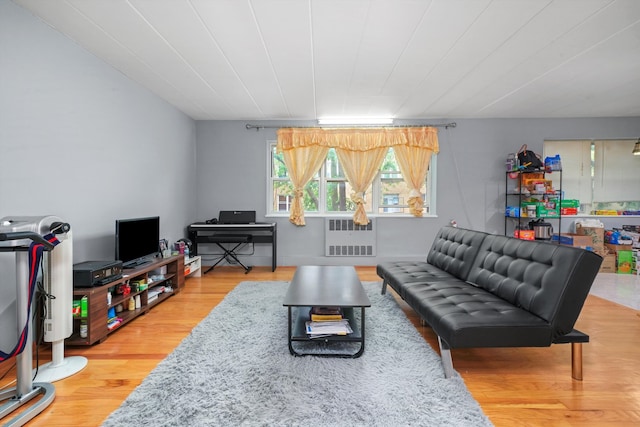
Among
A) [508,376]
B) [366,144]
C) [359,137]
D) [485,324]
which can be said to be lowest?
[508,376]

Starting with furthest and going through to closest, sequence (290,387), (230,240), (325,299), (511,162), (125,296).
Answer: (511,162), (230,240), (125,296), (325,299), (290,387)

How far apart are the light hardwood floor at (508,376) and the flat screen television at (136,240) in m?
0.60

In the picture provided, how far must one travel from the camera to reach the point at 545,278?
183 cm

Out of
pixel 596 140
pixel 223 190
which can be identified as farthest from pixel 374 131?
pixel 596 140

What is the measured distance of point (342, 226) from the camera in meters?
4.82

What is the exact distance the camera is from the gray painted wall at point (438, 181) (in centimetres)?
475

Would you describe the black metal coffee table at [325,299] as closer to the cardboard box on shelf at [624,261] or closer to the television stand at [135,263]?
the television stand at [135,263]

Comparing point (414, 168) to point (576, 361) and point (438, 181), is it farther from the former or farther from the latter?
point (576, 361)

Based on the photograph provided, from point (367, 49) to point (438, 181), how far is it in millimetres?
2879

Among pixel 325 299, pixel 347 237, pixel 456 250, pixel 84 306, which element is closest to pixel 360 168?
pixel 347 237

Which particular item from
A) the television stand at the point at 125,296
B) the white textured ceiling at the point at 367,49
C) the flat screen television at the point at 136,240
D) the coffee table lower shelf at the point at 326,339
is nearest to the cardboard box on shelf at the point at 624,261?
the white textured ceiling at the point at 367,49

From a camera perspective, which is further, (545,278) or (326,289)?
(326,289)

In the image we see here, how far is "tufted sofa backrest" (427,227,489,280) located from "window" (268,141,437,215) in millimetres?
1632

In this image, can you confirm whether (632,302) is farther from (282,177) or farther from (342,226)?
(282,177)
